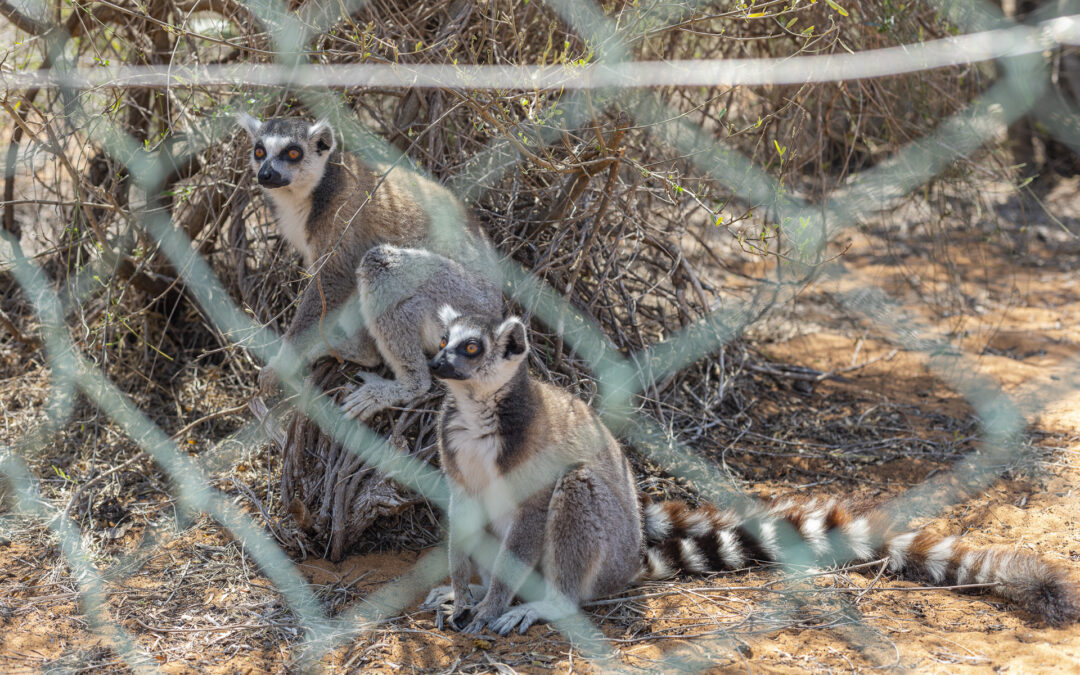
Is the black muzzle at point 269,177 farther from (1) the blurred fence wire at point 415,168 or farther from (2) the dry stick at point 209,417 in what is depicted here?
(2) the dry stick at point 209,417

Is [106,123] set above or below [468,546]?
above

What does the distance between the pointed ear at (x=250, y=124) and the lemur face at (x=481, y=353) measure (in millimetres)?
1538

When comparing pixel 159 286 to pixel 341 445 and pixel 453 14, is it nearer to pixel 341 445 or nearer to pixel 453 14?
pixel 341 445

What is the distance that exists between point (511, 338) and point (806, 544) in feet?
5.07

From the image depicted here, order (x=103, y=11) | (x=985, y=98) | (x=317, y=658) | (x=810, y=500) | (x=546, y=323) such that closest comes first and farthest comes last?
1. (x=317, y=658)
2. (x=810, y=500)
3. (x=546, y=323)
4. (x=103, y=11)
5. (x=985, y=98)

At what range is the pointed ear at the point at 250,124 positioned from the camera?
13.3ft

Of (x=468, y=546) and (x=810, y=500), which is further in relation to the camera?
(x=810, y=500)

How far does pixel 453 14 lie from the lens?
447 centimetres

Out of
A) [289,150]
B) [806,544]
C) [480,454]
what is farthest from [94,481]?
[806,544]

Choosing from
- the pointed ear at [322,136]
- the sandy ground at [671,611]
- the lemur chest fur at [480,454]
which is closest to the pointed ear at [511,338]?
the lemur chest fur at [480,454]

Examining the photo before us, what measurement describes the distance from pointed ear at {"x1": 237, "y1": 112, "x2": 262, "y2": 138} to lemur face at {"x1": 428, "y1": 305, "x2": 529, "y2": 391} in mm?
1538

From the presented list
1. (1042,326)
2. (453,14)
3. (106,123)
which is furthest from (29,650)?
(1042,326)

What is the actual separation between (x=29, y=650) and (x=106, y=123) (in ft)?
10.0

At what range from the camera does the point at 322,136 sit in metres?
4.09
